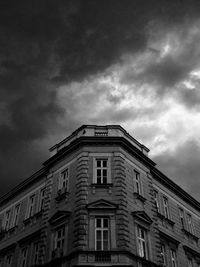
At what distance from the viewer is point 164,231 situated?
84.3ft

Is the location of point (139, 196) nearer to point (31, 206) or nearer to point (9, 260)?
point (31, 206)

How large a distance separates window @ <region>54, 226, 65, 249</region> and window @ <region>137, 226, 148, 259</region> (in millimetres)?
4812

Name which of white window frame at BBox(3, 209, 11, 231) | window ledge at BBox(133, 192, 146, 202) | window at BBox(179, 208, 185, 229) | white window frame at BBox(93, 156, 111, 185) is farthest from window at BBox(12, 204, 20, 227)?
window at BBox(179, 208, 185, 229)

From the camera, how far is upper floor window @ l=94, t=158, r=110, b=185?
22.6 m

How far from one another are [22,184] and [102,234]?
13093 mm

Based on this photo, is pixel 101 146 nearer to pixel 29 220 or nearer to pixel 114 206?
pixel 114 206

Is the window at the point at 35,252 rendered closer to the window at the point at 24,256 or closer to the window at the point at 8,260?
the window at the point at 24,256

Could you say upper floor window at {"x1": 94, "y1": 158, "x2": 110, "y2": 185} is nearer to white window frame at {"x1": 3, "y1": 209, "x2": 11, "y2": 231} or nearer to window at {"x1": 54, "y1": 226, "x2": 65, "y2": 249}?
window at {"x1": 54, "y1": 226, "x2": 65, "y2": 249}

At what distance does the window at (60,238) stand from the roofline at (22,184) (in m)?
6.74

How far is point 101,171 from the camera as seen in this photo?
75.9ft

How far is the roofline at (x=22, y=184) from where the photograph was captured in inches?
1125

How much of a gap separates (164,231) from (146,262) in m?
5.56

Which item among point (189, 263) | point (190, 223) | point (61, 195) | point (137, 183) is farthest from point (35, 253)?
point (190, 223)

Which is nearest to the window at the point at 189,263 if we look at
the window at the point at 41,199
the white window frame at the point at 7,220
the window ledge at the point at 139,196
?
the window ledge at the point at 139,196
